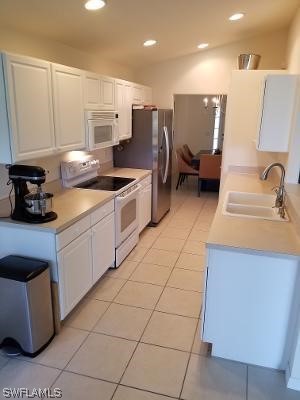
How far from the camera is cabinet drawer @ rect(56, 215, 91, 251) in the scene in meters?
2.17

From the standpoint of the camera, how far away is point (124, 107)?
12.6 feet

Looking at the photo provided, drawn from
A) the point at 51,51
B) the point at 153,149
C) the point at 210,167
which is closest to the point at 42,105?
the point at 51,51

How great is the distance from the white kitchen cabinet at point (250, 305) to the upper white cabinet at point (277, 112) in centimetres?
129

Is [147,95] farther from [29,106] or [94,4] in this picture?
[29,106]

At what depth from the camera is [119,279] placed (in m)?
3.10

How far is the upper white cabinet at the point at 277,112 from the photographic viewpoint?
8.70 ft

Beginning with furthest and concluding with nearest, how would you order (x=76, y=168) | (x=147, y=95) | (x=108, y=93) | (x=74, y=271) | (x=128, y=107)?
1. (x=147, y=95)
2. (x=128, y=107)
3. (x=108, y=93)
4. (x=76, y=168)
5. (x=74, y=271)

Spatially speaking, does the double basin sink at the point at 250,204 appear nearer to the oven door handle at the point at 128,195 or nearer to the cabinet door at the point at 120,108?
the oven door handle at the point at 128,195

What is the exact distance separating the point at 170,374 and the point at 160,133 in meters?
3.01

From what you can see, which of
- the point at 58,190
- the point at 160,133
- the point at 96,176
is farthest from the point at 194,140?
the point at 58,190

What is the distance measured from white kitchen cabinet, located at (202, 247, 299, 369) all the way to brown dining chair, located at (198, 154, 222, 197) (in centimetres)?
420

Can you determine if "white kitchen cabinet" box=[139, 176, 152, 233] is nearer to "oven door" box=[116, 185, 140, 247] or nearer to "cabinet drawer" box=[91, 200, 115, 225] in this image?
"oven door" box=[116, 185, 140, 247]

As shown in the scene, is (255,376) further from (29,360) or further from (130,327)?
(29,360)

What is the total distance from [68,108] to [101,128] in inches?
23.5
